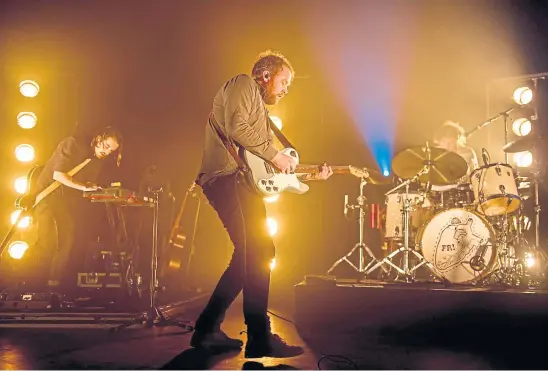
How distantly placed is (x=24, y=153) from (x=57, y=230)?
5.83ft

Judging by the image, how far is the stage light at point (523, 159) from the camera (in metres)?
6.84

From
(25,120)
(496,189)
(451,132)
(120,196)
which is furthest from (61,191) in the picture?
(451,132)

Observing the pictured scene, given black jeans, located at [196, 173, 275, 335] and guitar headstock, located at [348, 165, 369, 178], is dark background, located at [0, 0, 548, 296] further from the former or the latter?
black jeans, located at [196, 173, 275, 335]

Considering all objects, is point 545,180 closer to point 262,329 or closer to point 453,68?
point 453,68

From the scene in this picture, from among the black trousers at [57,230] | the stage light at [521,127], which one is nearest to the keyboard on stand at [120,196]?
the black trousers at [57,230]

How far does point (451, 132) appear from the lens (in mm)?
6457

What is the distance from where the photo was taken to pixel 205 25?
627 centimetres

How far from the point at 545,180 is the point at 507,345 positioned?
10.2 ft

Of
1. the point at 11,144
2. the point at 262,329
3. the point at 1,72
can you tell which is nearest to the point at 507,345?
the point at 262,329

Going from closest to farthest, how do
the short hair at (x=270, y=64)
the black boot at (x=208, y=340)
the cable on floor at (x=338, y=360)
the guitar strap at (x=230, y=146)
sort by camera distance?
the cable on floor at (x=338, y=360) < the guitar strap at (x=230, y=146) < the black boot at (x=208, y=340) < the short hair at (x=270, y=64)

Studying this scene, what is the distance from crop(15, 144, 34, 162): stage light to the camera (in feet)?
21.0

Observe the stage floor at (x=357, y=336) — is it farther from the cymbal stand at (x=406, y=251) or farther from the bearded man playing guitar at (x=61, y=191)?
the cymbal stand at (x=406, y=251)

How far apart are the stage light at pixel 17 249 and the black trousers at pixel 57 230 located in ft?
3.95

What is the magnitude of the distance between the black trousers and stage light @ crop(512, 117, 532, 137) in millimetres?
5816
